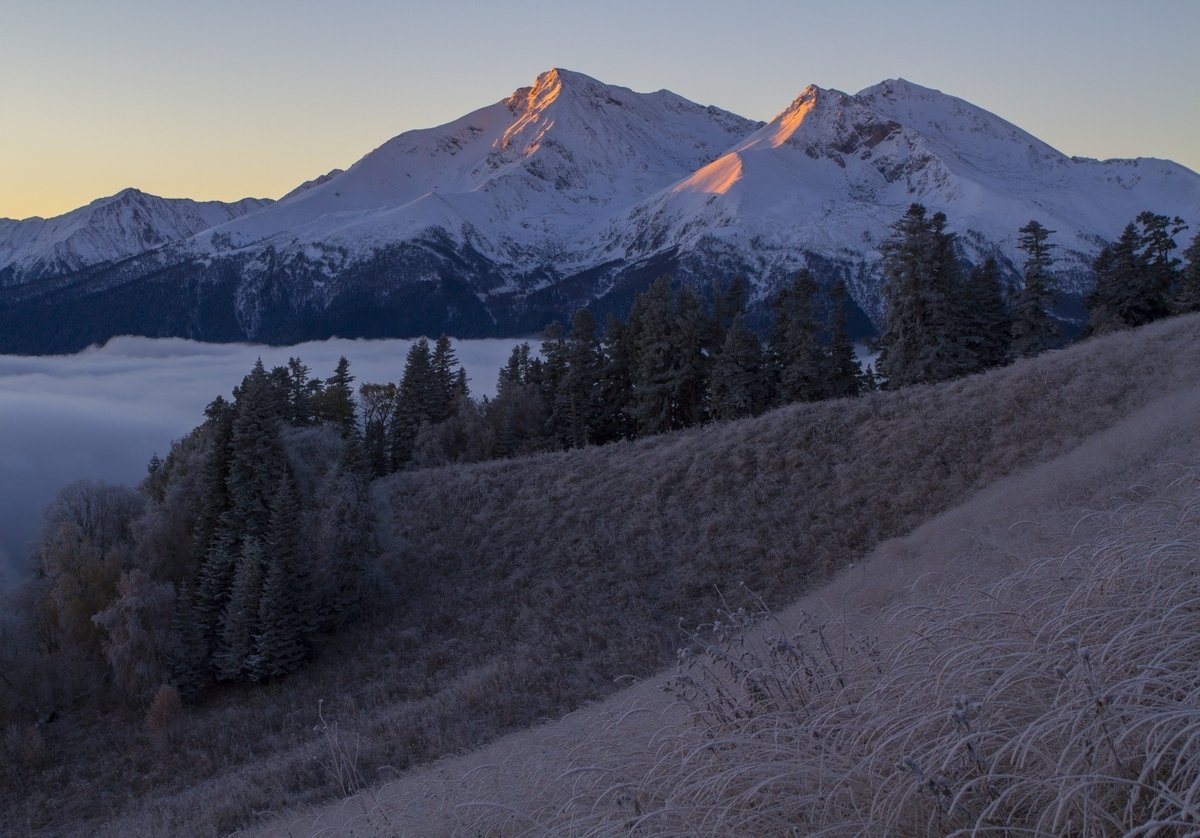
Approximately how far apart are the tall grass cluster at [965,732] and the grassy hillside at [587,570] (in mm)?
11344

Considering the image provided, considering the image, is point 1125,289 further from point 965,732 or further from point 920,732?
point 965,732

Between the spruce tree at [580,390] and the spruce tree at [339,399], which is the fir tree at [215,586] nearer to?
the spruce tree at [580,390]

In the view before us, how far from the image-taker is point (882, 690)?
16.0ft

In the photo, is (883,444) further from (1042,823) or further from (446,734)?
(1042,823)

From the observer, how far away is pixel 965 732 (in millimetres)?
3650

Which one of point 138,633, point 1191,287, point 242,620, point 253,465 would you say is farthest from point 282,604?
point 1191,287

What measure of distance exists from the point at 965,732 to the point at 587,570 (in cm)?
2554

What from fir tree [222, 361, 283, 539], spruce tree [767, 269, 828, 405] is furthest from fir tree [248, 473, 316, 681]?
spruce tree [767, 269, 828, 405]

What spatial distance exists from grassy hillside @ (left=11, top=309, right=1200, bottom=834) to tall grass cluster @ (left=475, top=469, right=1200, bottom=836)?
11.3 metres

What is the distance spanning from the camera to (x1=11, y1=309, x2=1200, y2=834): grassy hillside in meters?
18.4

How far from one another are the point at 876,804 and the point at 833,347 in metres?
48.4

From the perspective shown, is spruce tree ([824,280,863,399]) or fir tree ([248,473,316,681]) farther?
spruce tree ([824,280,863,399])

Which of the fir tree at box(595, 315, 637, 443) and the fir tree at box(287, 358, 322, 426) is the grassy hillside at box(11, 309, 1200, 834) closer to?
the fir tree at box(595, 315, 637, 443)

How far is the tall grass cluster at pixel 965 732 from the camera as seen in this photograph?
3.37 metres
